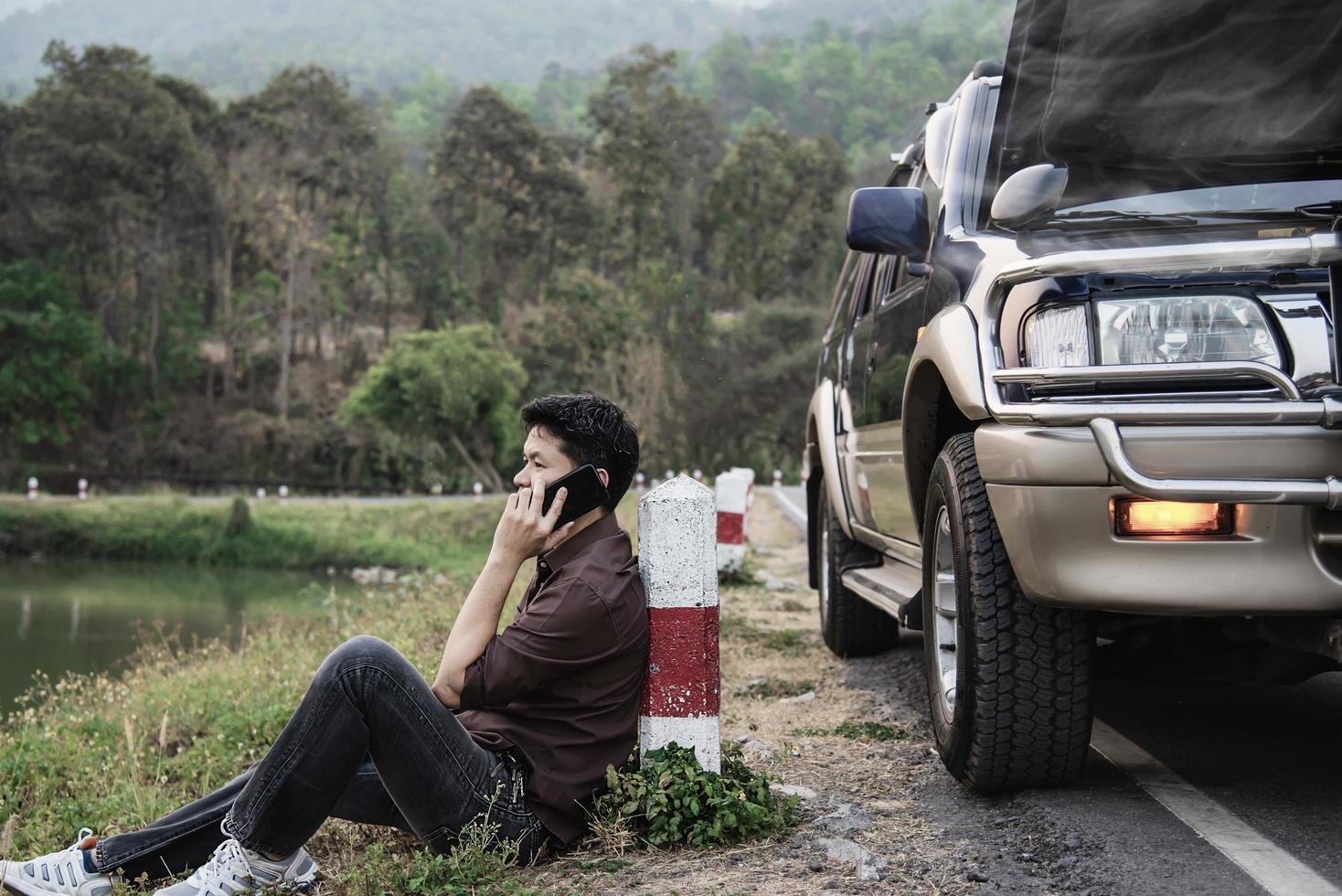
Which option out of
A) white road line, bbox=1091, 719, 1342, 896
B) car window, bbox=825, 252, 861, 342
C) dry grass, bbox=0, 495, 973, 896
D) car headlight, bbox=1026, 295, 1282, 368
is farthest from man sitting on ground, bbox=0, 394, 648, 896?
car window, bbox=825, 252, 861, 342

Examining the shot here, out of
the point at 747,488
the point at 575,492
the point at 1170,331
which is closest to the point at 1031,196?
the point at 1170,331

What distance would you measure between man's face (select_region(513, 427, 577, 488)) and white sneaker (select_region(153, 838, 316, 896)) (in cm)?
125

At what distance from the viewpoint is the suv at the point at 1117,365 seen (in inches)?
129

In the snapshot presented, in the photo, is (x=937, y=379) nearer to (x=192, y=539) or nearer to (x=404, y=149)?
(x=192, y=539)

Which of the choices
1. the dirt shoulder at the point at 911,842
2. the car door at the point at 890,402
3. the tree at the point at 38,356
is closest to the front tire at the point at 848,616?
the car door at the point at 890,402

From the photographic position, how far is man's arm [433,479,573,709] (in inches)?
149

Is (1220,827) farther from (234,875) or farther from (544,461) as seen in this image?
(234,875)

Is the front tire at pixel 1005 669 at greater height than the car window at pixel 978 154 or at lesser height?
lesser

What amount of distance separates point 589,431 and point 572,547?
0.34 m

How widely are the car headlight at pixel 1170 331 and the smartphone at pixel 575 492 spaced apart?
132 centimetres

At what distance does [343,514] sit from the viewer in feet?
139

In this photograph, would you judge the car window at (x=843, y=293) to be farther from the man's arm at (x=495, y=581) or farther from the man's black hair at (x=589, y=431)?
the man's arm at (x=495, y=581)

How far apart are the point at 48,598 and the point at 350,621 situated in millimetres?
21063

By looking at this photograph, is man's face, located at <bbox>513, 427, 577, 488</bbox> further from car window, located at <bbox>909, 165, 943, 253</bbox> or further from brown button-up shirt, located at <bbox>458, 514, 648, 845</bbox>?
car window, located at <bbox>909, 165, 943, 253</bbox>
